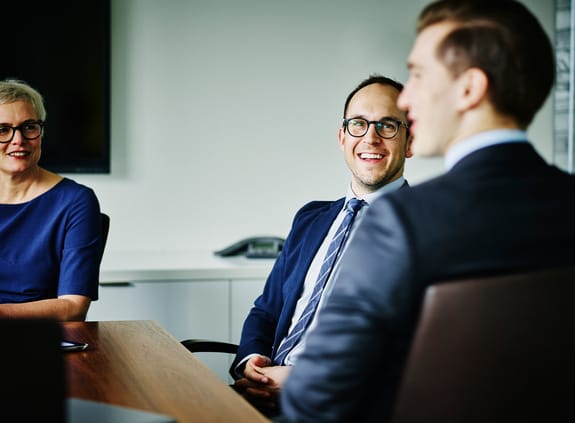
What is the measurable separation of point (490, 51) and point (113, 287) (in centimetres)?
231

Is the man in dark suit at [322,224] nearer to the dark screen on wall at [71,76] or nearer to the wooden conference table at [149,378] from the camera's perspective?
the wooden conference table at [149,378]

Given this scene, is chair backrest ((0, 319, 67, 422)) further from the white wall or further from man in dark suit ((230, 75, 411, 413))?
the white wall

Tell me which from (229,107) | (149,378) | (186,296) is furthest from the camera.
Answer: (229,107)

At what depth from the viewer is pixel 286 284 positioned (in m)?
2.15

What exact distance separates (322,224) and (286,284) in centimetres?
20

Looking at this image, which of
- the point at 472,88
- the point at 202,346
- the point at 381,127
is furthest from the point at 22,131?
the point at 472,88

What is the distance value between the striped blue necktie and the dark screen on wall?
1772 mm

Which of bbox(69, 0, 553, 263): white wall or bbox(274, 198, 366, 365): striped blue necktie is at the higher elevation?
bbox(69, 0, 553, 263): white wall

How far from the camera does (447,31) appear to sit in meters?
1.10

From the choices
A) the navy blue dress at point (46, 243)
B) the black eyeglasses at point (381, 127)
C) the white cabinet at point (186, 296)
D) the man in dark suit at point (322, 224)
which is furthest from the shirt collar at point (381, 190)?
the white cabinet at point (186, 296)

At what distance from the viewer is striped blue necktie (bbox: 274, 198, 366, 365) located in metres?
1.98

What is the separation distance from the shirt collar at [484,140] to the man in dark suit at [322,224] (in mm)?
936

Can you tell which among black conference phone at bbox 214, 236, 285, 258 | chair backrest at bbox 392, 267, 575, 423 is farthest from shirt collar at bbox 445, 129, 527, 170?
black conference phone at bbox 214, 236, 285, 258

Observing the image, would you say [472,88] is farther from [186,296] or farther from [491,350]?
[186,296]
